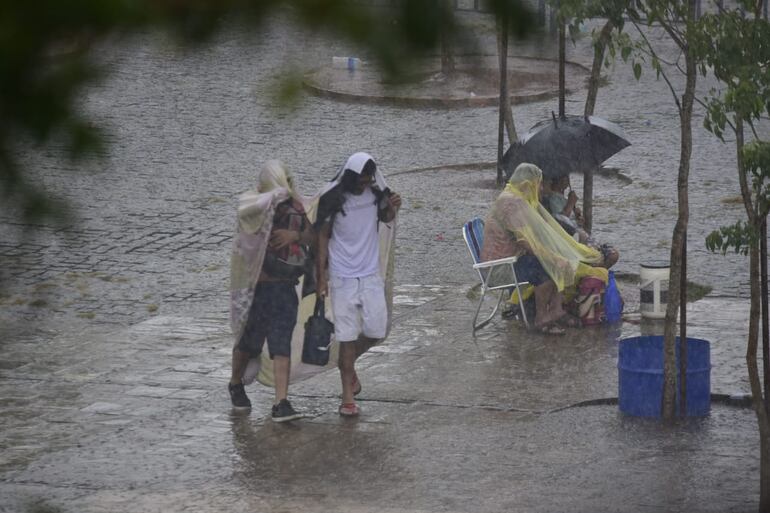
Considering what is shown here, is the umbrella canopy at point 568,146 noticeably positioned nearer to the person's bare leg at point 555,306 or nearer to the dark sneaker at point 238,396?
the person's bare leg at point 555,306

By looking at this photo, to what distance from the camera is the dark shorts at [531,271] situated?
36.7ft

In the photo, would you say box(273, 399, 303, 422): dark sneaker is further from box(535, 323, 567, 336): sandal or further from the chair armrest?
box(535, 323, 567, 336): sandal

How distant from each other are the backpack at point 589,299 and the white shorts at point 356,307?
8.59ft

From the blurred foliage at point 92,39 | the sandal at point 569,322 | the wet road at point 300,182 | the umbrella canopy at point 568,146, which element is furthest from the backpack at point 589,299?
the blurred foliage at point 92,39

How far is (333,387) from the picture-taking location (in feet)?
32.0

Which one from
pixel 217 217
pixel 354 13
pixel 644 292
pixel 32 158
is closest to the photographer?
pixel 354 13

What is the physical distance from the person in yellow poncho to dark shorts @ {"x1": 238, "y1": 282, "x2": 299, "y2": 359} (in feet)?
8.43

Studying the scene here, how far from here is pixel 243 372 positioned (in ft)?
30.1

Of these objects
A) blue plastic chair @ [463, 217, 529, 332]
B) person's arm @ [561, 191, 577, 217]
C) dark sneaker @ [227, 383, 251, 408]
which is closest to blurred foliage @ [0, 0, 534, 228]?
dark sneaker @ [227, 383, 251, 408]

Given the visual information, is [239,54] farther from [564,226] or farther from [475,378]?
[564,226]

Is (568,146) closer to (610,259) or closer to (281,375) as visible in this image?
(610,259)

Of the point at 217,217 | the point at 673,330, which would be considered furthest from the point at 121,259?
the point at 673,330

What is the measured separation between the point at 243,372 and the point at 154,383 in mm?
954

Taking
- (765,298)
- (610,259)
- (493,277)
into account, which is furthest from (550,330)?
(765,298)
